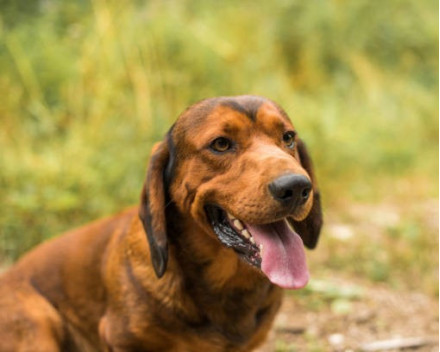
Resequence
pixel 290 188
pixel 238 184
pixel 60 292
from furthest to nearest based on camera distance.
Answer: pixel 60 292, pixel 238 184, pixel 290 188

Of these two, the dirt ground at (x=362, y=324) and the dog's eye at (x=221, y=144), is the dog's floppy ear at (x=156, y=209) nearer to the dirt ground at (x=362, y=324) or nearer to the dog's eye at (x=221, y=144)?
the dog's eye at (x=221, y=144)

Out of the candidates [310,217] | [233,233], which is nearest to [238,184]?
[233,233]

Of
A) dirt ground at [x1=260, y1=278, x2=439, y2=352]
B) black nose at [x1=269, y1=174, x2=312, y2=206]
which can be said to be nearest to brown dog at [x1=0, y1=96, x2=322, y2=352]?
black nose at [x1=269, y1=174, x2=312, y2=206]

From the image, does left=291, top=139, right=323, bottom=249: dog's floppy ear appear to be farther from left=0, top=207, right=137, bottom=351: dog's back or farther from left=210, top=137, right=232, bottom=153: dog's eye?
left=0, top=207, right=137, bottom=351: dog's back

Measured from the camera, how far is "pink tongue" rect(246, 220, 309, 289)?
3055 millimetres

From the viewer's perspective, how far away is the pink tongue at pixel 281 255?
3.05m

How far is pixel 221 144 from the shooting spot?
3.31 metres

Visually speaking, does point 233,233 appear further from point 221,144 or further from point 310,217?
point 310,217

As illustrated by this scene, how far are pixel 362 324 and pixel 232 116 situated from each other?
7.29ft

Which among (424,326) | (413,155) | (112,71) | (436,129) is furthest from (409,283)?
(436,129)

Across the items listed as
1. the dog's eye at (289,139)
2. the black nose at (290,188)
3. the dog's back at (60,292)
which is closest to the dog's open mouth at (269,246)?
the black nose at (290,188)

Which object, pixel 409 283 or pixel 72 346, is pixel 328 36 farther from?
pixel 72 346

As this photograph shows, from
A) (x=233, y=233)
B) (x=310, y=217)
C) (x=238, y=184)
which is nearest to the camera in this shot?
(x=238, y=184)

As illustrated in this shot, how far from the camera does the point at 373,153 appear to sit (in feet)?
29.7
